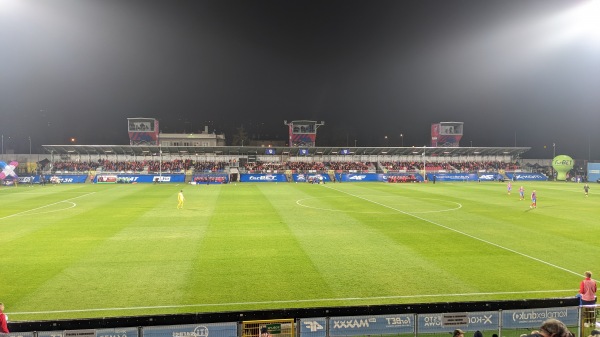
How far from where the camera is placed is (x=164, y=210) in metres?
30.4

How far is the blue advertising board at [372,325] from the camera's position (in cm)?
807

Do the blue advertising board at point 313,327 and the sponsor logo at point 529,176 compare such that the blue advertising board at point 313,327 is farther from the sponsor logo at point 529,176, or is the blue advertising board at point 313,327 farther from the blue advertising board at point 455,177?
the sponsor logo at point 529,176

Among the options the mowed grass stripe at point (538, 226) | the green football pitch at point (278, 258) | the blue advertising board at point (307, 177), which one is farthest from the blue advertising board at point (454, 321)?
the blue advertising board at point (307, 177)

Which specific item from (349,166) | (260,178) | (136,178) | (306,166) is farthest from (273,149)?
(136,178)

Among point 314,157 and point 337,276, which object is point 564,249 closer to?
point 337,276

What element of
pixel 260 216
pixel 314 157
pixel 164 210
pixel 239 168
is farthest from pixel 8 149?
pixel 260 216

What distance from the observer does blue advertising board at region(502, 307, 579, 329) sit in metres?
8.34

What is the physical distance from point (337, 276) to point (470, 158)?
256 feet

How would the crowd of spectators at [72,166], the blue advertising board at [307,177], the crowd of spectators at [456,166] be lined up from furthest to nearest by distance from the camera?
the crowd of spectators at [456,166], the crowd of spectators at [72,166], the blue advertising board at [307,177]

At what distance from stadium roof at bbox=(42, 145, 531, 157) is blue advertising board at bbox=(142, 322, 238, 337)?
68532 mm

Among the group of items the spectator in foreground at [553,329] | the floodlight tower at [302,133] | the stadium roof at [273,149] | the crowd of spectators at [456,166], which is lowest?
the crowd of spectators at [456,166]

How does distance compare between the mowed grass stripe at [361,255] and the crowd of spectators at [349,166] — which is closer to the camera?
the mowed grass stripe at [361,255]

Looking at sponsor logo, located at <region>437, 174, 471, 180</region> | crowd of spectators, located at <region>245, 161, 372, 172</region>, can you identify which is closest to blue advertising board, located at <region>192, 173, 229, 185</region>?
crowd of spectators, located at <region>245, 161, 372, 172</region>

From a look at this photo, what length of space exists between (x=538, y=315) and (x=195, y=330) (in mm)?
7035
